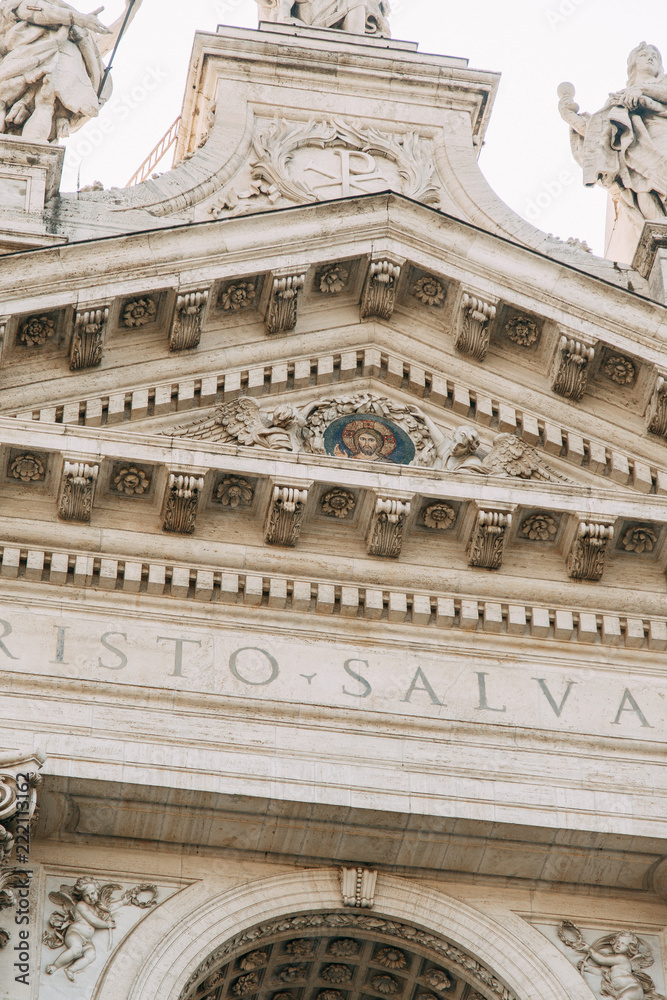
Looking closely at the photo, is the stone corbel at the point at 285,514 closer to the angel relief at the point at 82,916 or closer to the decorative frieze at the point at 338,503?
the decorative frieze at the point at 338,503

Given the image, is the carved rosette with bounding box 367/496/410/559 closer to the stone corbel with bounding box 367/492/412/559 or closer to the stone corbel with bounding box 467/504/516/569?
the stone corbel with bounding box 367/492/412/559

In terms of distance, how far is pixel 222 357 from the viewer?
16219mm

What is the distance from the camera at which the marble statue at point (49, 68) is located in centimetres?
1889

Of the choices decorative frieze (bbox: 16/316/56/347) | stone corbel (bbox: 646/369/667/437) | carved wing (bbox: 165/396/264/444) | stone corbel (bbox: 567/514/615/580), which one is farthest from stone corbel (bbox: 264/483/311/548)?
stone corbel (bbox: 646/369/667/437)

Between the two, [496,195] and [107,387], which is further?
[496,195]

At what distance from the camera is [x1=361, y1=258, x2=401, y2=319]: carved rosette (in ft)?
54.4

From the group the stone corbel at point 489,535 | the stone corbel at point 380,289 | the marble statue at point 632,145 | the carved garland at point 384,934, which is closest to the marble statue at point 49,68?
the stone corbel at point 380,289

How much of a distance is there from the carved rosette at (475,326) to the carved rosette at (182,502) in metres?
3.24

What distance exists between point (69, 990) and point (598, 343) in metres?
7.16

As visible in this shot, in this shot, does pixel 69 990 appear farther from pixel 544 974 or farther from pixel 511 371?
pixel 511 371

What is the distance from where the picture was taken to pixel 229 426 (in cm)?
1582

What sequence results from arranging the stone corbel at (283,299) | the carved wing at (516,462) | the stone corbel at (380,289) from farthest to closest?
the stone corbel at (380,289)
the stone corbel at (283,299)
the carved wing at (516,462)

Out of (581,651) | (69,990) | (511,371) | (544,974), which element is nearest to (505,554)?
(581,651)

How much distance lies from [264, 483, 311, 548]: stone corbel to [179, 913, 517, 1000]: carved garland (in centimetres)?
296
